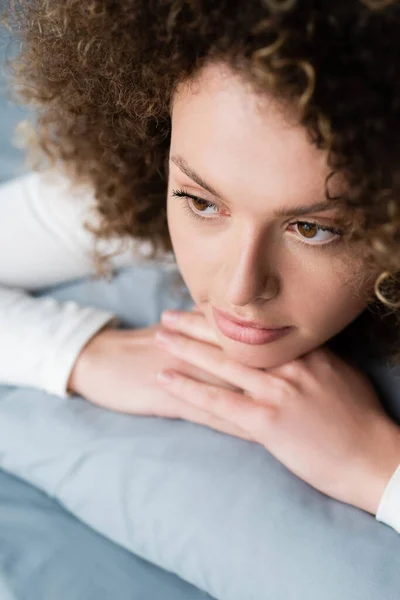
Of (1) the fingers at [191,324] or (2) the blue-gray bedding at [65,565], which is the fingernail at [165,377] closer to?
(1) the fingers at [191,324]

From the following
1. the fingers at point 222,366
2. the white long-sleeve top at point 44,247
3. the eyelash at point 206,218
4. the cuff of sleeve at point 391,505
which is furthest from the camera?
the white long-sleeve top at point 44,247

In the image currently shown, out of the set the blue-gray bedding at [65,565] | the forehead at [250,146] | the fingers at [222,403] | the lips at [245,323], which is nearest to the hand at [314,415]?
the fingers at [222,403]

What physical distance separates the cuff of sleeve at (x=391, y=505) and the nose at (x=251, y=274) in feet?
0.91

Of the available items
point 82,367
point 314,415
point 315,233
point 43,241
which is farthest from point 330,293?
point 43,241

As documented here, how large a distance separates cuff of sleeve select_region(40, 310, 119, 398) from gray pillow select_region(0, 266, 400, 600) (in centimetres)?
3

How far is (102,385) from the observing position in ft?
3.51

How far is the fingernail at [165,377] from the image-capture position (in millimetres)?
1025

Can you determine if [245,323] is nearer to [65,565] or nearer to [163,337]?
[163,337]

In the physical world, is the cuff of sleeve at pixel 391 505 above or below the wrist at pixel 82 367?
above

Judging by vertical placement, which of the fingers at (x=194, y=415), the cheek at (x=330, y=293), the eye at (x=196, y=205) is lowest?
the fingers at (x=194, y=415)

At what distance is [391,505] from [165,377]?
1.16 feet

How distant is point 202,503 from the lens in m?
0.91

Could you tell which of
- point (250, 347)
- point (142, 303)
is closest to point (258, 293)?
point (250, 347)

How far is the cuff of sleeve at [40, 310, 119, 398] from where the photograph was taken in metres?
1.09
